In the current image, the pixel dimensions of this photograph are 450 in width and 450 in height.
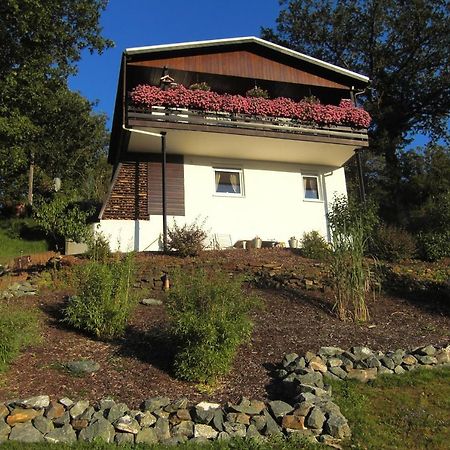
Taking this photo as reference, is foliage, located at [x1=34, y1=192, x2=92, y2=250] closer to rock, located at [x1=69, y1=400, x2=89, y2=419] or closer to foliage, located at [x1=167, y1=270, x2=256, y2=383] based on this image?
foliage, located at [x1=167, y1=270, x2=256, y2=383]

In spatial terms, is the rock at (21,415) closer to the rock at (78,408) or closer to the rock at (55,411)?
the rock at (55,411)

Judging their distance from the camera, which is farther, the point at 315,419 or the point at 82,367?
the point at 82,367

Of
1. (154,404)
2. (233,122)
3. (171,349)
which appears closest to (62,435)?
(154,404)

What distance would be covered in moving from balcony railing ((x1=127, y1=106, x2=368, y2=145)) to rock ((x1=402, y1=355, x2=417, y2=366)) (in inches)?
401

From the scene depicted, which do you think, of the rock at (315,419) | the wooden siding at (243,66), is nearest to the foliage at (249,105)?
the wooden siding at (243,66)

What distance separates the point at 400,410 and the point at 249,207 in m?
11.6

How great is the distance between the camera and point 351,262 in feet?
32.7

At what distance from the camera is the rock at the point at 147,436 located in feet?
17.9

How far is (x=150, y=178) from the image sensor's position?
1698 centimetres

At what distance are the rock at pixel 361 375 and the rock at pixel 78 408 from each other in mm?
3558

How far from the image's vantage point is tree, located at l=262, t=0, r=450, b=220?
26953 millimetres

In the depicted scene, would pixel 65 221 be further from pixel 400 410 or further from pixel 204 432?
pixel 400 410

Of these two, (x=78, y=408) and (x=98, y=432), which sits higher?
(x=78, y=408)

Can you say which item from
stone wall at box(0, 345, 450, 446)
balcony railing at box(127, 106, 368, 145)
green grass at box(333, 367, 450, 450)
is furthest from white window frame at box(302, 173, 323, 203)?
stone wall at box(0, 345, 450, 446)
